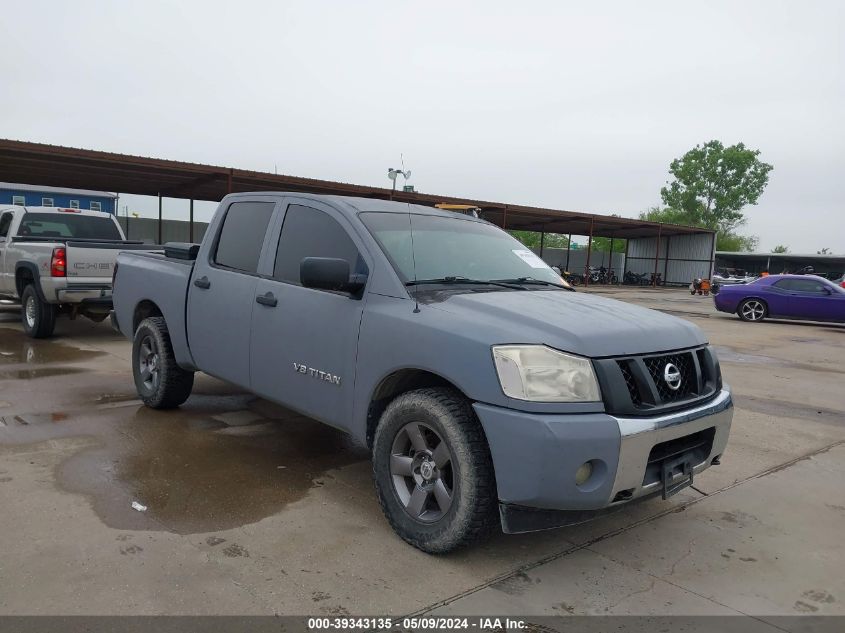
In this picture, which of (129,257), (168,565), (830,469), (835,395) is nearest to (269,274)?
(168,565)

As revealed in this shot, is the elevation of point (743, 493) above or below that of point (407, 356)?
below

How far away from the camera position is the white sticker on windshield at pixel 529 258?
14.9 ft

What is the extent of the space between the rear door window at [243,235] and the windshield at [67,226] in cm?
651

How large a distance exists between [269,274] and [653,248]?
46.9 metres

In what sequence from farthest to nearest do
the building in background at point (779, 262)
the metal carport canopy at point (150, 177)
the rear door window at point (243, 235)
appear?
the building in background at point (779, 262) < the metal carport canopy at point (150, 177) < the rear door window at point (243, 235)

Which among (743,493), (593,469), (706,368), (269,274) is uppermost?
(269,274)

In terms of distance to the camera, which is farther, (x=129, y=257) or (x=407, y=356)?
(x=129, y=257)

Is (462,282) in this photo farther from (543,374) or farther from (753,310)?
(753,310)

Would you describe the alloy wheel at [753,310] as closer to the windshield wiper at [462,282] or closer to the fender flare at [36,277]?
the windshield wiper at [462,282]

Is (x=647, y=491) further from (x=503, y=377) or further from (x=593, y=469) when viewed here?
(x=503, y=377)

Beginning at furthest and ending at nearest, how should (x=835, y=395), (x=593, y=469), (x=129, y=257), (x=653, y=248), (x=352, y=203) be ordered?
(x=653, y=248) < (x=835, y=395) < (x=129, y=257) < (x=352, y=203) < (x=593, y=469)

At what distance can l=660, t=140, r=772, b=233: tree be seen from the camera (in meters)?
77.2

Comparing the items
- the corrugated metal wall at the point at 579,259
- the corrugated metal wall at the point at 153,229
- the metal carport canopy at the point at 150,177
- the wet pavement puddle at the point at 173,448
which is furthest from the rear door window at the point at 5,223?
the corrugated metal wall at the point at 579,259

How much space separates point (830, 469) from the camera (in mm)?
4945
